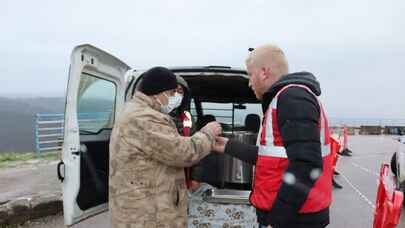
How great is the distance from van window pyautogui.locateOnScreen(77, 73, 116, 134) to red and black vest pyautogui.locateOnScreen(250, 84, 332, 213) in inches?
72.6

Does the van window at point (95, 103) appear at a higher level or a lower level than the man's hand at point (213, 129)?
higher

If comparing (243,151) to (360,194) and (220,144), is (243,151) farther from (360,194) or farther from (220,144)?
(360,194)

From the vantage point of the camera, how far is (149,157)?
2.38 metres

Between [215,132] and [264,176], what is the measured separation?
0.72 meters

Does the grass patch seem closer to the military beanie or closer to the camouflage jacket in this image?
the camouflage jacket

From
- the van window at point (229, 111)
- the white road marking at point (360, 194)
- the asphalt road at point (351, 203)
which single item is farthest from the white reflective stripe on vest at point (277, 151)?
the white road marking at point (360, 194)

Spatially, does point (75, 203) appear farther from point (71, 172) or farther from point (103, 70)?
point (103, 70)

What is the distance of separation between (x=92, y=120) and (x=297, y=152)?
244cm

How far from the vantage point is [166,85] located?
8.27 feet

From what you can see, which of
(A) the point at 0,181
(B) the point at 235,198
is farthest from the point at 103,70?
(A) the point at 0,181

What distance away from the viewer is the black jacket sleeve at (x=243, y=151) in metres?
2.27

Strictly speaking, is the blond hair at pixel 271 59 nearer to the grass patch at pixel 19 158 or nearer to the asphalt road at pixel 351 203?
the asphalt road at pixel 351 203

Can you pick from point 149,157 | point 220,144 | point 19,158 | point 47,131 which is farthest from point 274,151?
point 47,131

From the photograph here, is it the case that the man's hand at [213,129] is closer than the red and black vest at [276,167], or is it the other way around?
the red and black vest at [276,167]
